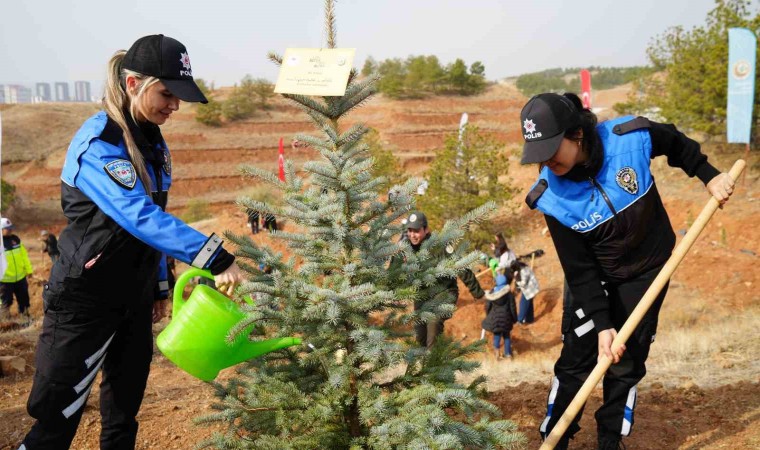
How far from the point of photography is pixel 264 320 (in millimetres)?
2520

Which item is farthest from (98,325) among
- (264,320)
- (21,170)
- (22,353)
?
(21,170)

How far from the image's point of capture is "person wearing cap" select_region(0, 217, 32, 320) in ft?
33.9

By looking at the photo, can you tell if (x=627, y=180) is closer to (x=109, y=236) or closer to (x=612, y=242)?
(x=612, y=242)

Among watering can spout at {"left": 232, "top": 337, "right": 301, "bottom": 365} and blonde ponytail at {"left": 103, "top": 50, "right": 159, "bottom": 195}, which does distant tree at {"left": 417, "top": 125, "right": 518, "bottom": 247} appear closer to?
watering can spout at {"left": 232, "top": 337, "right": 301, "bottom": 365}

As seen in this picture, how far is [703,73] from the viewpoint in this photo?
15320 millimetres

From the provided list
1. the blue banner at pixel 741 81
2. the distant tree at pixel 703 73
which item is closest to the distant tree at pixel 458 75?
the distant tree at pixel 703 73

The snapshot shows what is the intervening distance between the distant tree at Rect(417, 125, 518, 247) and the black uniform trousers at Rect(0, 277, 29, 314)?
8397 mm

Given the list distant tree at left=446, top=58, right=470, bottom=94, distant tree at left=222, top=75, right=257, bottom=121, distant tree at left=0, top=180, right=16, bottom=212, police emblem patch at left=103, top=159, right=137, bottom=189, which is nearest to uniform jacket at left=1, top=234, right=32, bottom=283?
police emblem patch at left=103, top=159, right=137, bottom=189

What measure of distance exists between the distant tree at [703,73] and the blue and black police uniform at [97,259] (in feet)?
49.6

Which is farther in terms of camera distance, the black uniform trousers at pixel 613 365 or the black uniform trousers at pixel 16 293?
the black uniform trousers at pixel 16 293

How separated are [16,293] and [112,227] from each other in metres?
9.84

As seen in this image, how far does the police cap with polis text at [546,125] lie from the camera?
251 cm

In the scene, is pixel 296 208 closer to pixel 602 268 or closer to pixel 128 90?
pixel 128 90

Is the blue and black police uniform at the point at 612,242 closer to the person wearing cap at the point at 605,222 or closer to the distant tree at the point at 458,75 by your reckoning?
the person wearing cap at the point at 605,222
